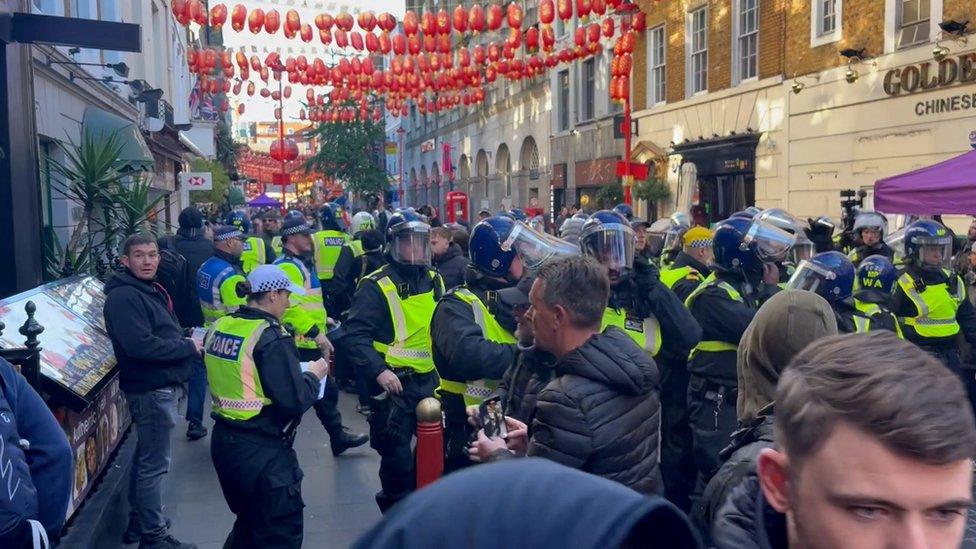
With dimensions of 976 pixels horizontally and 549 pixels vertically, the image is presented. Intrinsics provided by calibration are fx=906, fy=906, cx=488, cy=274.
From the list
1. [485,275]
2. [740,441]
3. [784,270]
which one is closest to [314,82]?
[784,270]

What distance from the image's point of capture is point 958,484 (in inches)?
51.6

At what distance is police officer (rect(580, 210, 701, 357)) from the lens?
4.83 meters

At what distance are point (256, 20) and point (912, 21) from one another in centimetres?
1167

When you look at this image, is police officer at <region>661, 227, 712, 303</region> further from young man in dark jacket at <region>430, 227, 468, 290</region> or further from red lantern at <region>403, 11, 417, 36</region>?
red lantern at <region>403, 11, 417, 36</region>

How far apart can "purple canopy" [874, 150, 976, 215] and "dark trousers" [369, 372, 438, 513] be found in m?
6.15

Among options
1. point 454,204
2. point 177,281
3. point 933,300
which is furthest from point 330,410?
point 454,204

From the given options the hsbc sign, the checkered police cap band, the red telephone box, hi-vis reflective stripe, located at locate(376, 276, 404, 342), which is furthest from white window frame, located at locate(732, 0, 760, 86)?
hi-vis reflective stripe, located at locate(376, 276, 404, 342)

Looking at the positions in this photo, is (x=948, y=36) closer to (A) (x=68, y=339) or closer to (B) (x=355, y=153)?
(A) (x=68, y=339)

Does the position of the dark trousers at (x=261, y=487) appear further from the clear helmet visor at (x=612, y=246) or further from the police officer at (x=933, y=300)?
the police officer at (x=933, y=300)

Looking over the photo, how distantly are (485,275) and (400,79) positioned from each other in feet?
62.7

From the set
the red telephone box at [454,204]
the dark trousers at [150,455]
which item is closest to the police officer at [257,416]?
the dark trousers at [150,455]

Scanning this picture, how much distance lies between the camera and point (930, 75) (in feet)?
44.5

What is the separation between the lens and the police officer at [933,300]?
690 centimetres

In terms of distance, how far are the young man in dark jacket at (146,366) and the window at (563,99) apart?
25956 millimetres
